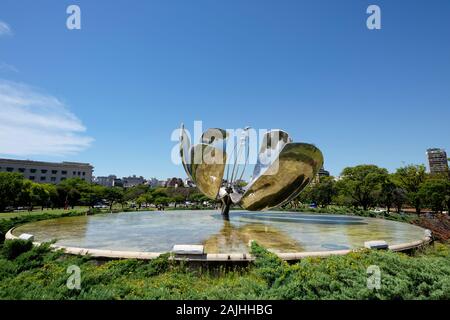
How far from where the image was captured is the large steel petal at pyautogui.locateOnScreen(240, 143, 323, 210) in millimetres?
14594

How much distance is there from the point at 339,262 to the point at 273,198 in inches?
456

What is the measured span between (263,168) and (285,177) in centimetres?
160

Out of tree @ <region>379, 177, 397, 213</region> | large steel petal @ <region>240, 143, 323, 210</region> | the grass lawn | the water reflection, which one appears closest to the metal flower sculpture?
large steel petal @ <region>240, 143, 323, 210</region>

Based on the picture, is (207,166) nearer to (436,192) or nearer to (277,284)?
(277,284)

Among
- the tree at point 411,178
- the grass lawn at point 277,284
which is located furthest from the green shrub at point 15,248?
the tree at point 411,178

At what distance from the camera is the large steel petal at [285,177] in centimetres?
1459

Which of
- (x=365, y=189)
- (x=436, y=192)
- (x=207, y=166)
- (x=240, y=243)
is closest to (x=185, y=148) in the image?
(x=207, y=166)

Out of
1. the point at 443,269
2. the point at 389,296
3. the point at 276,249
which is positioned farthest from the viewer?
the point at 276,249

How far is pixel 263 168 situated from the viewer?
55.9 ft

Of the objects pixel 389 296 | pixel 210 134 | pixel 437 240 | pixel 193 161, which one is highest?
pixel 210 134

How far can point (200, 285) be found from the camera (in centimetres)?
616

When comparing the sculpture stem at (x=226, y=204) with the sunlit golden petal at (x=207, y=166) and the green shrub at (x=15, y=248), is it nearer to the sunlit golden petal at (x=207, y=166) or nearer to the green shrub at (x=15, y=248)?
the sunlit golden petal at (x=207, y=166)

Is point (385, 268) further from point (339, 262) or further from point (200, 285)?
point (200, 285)
